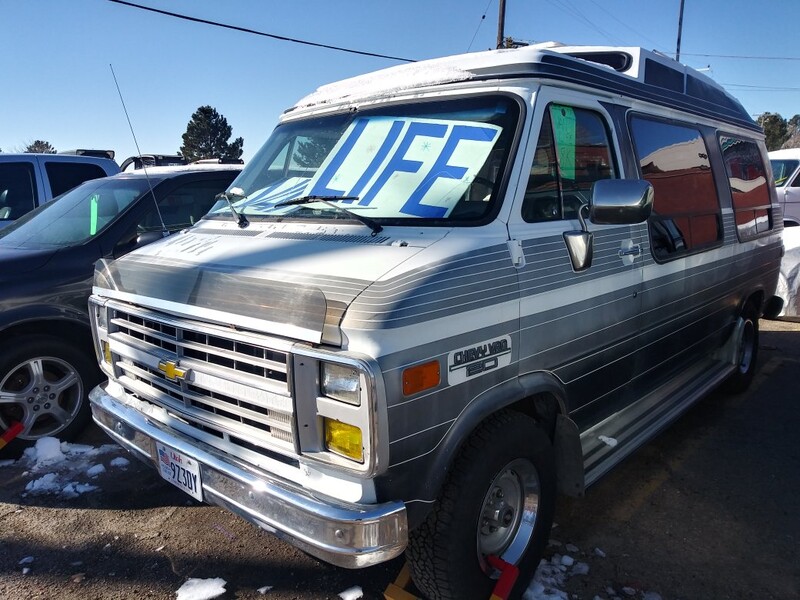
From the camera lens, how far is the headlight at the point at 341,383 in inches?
83.3

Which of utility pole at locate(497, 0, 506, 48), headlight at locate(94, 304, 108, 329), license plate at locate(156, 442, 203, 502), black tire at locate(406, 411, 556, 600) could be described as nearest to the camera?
black tire at locate(406, 411, 556, 600)

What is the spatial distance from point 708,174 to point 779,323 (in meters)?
5.60

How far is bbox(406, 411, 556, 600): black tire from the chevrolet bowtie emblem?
1232mm

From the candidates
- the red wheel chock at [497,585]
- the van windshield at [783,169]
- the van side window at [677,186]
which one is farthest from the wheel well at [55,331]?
the van windshield at [783,169]

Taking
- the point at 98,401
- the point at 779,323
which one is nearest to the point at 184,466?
the point at 98,401

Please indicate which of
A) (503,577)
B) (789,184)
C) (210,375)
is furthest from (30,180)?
(789,184)

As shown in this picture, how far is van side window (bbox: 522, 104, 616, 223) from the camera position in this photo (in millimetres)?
2916

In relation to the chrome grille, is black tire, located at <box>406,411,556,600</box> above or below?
below

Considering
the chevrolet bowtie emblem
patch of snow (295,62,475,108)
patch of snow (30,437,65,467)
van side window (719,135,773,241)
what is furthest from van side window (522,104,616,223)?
patch of snow (30,437,65,467)

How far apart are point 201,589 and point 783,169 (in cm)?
1404

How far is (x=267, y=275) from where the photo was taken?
2551 mm

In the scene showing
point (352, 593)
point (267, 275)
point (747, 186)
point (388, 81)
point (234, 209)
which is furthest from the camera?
point (747, 186)

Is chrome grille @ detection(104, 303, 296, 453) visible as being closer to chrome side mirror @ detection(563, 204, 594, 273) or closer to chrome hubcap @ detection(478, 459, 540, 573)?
chrome hubcap @ detection(478, 459, 540, 573)

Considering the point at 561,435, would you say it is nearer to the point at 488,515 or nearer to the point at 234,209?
the point at 488,515
